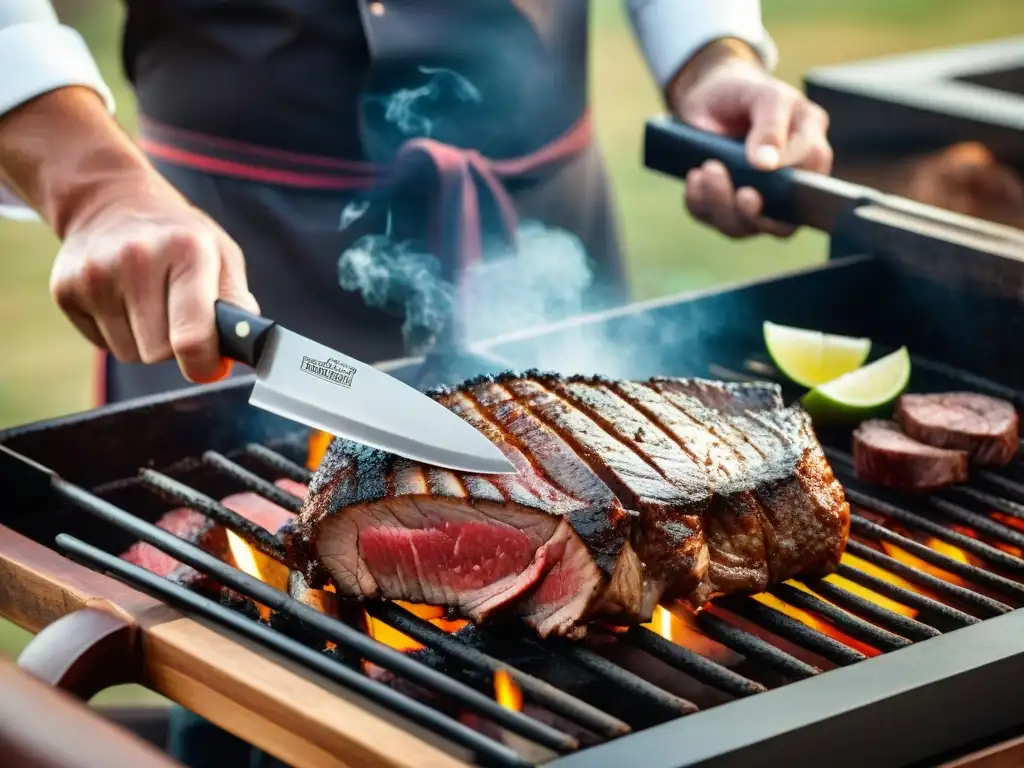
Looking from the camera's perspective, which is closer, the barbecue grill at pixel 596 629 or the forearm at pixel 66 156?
the barbecue grill at pixel 596 629

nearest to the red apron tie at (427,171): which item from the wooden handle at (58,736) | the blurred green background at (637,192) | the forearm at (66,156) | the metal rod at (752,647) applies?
the forearm at (66,156)

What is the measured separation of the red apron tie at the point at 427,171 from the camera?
3.77 meters

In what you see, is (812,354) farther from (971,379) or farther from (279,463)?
(279,463)

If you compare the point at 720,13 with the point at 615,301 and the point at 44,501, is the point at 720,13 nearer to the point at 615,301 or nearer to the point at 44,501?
the point at 615,301

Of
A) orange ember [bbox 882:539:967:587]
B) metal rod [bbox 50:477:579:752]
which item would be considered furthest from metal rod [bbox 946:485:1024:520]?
metal rod [bbox 50:477:579:752]

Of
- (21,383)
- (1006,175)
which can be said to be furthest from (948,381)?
(21,383)

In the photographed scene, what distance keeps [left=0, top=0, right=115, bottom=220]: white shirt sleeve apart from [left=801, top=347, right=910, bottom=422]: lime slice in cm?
200

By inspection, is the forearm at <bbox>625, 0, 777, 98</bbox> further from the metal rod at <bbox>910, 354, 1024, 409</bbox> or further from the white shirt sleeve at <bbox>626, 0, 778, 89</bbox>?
the metal rod at <bbox>910, 354, 1024, 409</bbox>

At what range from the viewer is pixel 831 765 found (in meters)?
1.93

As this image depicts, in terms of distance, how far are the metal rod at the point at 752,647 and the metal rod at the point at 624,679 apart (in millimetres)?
156

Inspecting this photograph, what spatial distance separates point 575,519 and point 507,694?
32 cm

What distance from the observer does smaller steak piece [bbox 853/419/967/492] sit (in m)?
2.96

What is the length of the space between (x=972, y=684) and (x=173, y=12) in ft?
9.79

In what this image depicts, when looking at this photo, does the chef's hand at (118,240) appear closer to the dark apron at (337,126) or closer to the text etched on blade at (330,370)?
the text etched on blade at (330,370)
